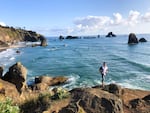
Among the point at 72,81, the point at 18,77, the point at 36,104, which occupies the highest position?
the point at 36,104

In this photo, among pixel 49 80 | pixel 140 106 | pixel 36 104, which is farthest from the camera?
pixel 49 80

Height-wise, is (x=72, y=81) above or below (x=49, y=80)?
below

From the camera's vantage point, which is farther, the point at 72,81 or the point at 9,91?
the point at 72,81

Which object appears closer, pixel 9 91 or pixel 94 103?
pixel 94 103

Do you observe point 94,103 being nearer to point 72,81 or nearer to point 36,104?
point 36,104

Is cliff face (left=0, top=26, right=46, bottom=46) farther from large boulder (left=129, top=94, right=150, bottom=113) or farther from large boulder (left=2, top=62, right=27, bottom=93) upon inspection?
large boulder (left=129, top=94, right=150, bottom=113)

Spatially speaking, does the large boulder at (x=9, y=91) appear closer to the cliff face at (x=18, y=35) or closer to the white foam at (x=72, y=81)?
the white foam at (x=72, y=81)

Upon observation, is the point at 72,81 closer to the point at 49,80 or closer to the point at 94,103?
the point at 49,80

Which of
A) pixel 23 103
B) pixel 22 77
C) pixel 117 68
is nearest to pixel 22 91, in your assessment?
pixel 22 77

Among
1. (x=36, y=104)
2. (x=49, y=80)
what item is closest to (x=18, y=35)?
(x=49, y=80)

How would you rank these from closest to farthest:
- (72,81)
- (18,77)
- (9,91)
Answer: (9,91) → (18,77) → (72,81)

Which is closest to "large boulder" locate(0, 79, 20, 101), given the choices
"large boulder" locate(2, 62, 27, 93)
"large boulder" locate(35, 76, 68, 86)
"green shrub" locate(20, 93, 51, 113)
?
"large boulder" locate(2, 62, 27, 93)

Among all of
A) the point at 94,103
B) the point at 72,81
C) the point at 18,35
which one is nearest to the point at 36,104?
the point at 94,103

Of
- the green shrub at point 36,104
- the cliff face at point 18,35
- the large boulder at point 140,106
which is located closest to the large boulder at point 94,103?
the green shrub at point 36,104
